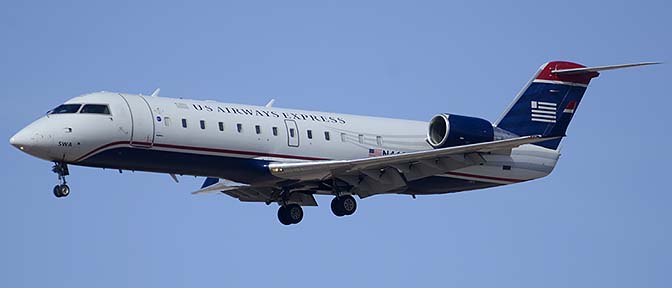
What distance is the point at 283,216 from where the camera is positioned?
36781 mm

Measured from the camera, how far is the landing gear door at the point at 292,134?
3428cm

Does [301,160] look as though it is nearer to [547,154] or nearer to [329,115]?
[329,115]

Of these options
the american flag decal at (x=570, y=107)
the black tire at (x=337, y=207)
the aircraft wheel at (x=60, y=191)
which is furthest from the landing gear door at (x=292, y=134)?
the american flag decal at (x=570, y=107)

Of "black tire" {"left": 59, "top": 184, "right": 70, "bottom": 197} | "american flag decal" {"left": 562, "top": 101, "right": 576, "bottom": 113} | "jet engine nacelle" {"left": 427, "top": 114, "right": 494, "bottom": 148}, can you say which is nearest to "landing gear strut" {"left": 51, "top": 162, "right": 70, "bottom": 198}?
"black tire" {"left": 59, "top": 184, "right": 70, "bottom": 197}

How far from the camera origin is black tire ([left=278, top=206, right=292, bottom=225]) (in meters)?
36.7

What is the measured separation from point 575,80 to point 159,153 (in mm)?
12123

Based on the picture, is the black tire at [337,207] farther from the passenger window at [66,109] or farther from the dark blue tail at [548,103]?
the passenger window at [66,109]

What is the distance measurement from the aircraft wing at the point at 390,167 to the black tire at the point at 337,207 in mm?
535

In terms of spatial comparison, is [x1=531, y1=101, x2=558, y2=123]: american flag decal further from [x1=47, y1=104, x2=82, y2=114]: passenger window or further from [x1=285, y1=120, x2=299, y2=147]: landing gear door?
[x1=47, y1=104, x2=82, y2=114]: passenger window

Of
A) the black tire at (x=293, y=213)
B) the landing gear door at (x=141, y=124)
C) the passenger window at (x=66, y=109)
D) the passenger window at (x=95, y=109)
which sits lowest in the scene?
the black tire at (x=293, y=213)

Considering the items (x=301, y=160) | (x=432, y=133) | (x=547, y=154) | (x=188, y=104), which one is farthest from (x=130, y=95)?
(x=547, y=154)

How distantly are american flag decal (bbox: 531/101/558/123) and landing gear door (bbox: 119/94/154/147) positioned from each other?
36.1ft

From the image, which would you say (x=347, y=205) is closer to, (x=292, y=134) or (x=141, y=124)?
(x=292, y=134)

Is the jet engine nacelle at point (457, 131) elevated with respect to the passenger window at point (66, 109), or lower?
lower
